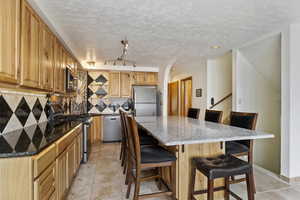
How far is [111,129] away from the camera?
4.98 metres

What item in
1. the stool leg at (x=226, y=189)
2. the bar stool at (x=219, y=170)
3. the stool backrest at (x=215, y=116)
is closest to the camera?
the bar stool at (x=219, y=170)

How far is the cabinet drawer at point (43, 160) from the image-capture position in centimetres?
121

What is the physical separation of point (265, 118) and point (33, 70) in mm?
4526

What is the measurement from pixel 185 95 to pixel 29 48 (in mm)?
5056

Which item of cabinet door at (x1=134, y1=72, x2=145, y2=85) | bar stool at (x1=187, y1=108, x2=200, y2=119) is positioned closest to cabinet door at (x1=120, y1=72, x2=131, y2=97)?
cabinet door at (x1=134, y1=72, x2=145, y2=85)

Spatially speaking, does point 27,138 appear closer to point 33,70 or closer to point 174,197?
point 33,70

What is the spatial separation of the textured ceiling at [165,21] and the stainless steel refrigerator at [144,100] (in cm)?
174

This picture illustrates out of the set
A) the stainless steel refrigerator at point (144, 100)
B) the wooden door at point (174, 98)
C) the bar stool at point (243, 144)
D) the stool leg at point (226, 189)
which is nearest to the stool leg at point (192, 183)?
the stool leg at point (226, 189)

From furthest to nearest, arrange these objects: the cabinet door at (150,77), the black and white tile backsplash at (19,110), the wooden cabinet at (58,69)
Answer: the cabinet door at (150,77) → the wooden cabinet at (58,69) → the black and white tile backsplash at (19,110)

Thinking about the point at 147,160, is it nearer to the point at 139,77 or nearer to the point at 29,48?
the point at 29,48

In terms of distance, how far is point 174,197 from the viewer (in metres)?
1.83

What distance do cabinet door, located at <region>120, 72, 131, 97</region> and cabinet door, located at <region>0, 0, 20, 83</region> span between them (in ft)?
12.8

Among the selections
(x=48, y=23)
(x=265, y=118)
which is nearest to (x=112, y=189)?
(x=48, y=23)

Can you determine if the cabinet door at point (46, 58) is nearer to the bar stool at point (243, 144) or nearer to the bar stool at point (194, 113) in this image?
the bar stool at point (243, 144)
